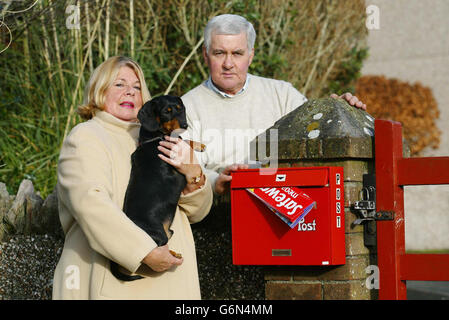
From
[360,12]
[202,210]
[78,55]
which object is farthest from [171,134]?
[360,12]

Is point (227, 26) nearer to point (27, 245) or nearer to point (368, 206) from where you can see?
point (368, 206)

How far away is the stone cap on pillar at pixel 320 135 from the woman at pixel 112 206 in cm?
46

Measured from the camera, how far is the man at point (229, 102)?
12.8ft

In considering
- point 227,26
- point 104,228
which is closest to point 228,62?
point 227,26

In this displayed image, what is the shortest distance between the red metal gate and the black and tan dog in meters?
1.03

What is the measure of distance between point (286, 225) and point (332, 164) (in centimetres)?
39

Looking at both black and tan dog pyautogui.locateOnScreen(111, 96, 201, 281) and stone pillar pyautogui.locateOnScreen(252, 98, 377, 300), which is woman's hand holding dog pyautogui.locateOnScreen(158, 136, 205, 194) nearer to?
black and tan dog pyautogui.locateOnScreen(111, 96, 201, 281)

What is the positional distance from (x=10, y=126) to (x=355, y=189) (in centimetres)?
360

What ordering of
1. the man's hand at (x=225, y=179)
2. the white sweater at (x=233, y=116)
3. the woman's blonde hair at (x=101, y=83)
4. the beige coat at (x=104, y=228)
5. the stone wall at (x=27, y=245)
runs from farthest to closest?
the stone wall at (x=27, y=245)
the white sweater at (x=233, y=116)
the man's hand at (x=225, y=179)
the woman's blonde hair at (x=101, y=83)
the beige coat at (x=104, y=228)

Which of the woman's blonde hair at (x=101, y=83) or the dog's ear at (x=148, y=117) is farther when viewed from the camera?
the woman's blonde hair at (x=101, y=83)

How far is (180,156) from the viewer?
3.04m

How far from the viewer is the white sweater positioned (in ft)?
12.8

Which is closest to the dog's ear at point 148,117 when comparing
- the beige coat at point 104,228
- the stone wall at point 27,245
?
the beige coat at point 104,228

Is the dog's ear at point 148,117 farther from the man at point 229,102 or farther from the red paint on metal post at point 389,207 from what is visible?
the red paint on metal post at point 389,207
